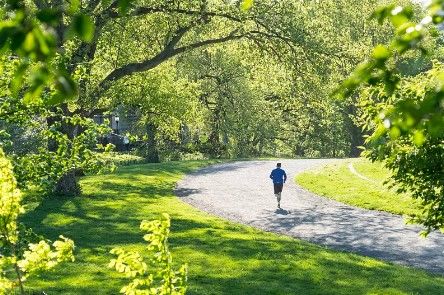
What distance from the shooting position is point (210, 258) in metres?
19.3

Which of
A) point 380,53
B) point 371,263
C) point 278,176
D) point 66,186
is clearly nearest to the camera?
point 380,53

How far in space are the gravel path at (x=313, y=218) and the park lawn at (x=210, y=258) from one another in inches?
43.3

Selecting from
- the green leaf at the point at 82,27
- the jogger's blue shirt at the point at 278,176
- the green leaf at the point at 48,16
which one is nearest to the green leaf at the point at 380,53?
the green leaf at the point at 82,27

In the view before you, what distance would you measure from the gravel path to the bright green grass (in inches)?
28.6

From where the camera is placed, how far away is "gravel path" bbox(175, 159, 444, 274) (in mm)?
21016

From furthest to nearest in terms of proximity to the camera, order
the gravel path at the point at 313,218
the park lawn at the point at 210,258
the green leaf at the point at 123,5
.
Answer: the gravel path at the point at 313,218 → the park lawn at the point at 210,258 → the green leaf at the point at 123,5

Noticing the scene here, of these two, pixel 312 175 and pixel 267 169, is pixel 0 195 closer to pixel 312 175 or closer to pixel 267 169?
pixel 312 175

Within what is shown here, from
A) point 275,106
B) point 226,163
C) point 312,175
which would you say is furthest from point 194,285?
point 275,106

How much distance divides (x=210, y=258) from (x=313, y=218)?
318 inches

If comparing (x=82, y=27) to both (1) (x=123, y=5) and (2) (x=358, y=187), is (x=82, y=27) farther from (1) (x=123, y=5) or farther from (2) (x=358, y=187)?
(2) (x=358, y=187)

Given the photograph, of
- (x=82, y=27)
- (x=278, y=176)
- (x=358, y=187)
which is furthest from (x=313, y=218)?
(x=82, y=27)

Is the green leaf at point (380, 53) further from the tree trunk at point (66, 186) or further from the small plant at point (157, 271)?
the tree trunk at point (66, 186)

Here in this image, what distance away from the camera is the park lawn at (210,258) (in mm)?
16156

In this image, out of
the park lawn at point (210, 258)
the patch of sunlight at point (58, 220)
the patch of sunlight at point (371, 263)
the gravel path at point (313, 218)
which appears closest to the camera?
the park lawn at point (210, 258)
